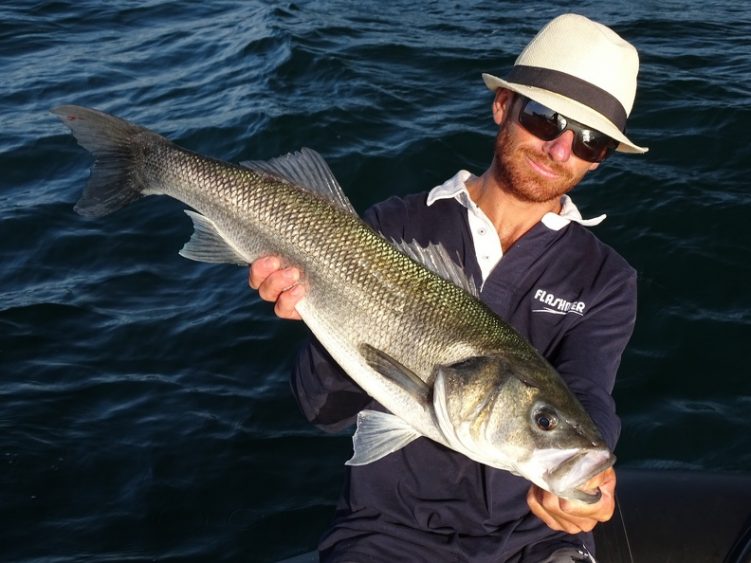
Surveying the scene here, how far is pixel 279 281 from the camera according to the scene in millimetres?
3857

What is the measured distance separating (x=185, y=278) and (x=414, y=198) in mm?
4366

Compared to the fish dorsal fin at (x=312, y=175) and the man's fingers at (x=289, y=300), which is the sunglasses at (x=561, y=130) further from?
the man's fingers at (x=289, y=300)

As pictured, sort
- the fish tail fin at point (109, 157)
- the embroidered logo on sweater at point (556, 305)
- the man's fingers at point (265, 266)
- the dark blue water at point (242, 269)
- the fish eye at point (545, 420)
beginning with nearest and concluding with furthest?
the fish eye at point (545, 420), the man's fingers at point (265, 266), the embroidered logo on sweater at point (556, 305), the fish tail fin at point (109, 157), the dark blue water at point (242, 269)

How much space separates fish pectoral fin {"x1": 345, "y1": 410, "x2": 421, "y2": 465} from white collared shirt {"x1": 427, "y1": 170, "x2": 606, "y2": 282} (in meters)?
0.78

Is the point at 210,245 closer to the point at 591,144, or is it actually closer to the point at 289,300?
the point at 289,300

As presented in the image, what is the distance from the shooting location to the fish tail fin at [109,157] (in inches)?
168

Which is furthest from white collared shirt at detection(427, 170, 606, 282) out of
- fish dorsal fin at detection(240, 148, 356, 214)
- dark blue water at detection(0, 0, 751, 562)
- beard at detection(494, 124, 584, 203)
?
dark blue water at detection(0, 0, 751, 562)

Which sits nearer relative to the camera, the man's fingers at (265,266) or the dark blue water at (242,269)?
the man's fingers at (265,266)

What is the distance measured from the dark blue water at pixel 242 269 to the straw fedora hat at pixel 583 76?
2.84 m

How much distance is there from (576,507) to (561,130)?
5.43 feet

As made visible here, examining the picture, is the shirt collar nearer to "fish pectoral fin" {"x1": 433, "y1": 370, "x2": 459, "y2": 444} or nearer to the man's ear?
the man's ear

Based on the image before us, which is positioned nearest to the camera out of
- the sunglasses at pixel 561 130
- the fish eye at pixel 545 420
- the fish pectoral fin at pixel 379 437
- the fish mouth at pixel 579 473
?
the fish mouth at pixel 579 473

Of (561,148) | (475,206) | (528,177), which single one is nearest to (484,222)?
(475,206)

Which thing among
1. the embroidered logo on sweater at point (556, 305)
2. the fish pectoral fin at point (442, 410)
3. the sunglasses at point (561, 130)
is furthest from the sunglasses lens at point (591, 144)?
the fish pectoral fin at point (442, 410)
